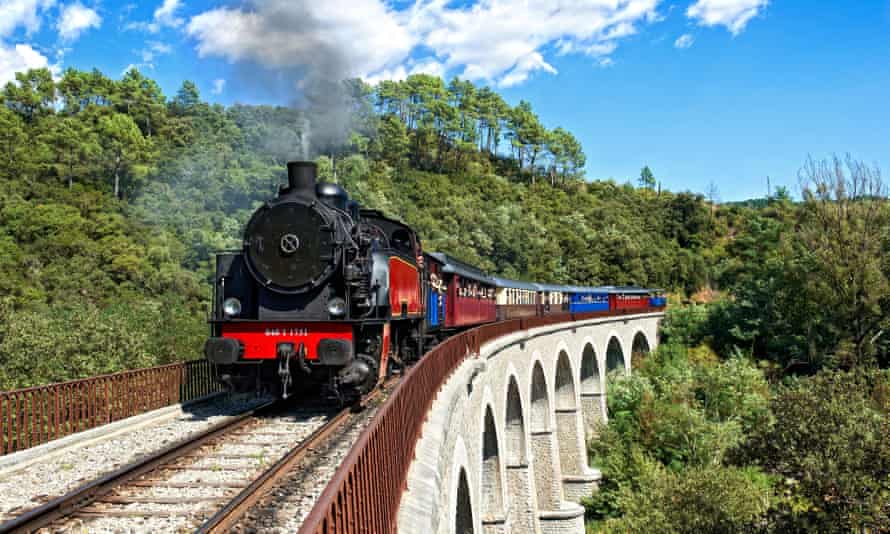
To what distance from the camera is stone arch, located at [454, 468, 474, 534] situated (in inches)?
389

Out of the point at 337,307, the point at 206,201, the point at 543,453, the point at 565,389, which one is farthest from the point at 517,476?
the point at 206,201

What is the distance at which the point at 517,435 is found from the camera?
20.8m

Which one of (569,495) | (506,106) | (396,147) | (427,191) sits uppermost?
(506,106)

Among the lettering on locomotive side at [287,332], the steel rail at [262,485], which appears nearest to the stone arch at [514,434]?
the lettering on locomotive side at [287,332]

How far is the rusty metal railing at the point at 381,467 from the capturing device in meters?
3.32

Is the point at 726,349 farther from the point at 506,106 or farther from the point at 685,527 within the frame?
the point at 506,106

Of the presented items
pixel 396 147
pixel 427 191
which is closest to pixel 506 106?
pixel 396 147

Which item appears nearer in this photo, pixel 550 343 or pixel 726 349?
pixel 550 343

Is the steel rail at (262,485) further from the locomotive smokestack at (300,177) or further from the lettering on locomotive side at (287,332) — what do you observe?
the locomotive smokestack at (300,177)

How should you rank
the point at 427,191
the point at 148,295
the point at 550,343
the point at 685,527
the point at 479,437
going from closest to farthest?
1. the point at 479,437
2. the point at 685,527
3. the point at 550,343
4. the point at 148,295
5. the point at 427,191

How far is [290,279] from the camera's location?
10469 millimetres

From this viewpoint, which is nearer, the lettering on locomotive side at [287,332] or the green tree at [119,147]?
the lettering on locomotive side at [287,332]

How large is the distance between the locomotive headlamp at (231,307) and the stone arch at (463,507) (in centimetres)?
428

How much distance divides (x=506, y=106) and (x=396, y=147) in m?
23.7
